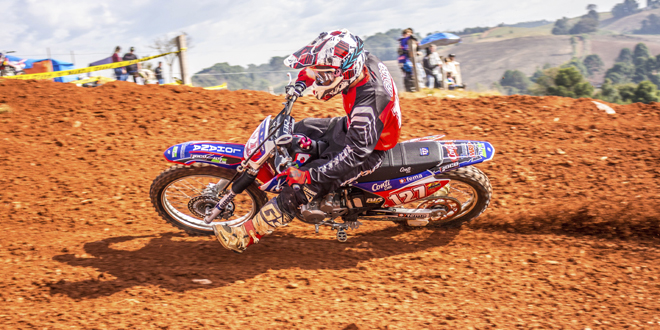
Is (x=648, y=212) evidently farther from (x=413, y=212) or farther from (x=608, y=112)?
(x=608, y=112)

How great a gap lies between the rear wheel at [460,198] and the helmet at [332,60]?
145 cm

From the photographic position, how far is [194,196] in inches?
180

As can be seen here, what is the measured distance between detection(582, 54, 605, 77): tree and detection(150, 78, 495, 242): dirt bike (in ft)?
404

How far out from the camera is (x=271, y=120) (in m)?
4.17

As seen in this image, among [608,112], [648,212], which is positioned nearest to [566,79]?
[608,112]

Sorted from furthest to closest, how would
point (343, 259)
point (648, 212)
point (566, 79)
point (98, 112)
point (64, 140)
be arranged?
point (566, 79)
point (98, 112)
point (64, 140)
point (648, 212)
point (343, 259)

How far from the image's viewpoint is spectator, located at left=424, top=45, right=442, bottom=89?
1320 centimetres

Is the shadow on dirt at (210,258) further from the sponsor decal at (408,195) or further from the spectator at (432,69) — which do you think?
the spectator at (432,69)

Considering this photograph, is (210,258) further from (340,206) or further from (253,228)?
(340,206)

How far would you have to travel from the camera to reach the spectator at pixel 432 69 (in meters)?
13.2

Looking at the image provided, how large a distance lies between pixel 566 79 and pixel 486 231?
1965 inches

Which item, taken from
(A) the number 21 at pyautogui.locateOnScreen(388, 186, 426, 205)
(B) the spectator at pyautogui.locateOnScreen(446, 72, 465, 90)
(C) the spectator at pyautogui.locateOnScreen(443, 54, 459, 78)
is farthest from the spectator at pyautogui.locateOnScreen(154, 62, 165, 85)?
(A) the number 21 at pyautogui.locateOnScreen(388, 186, 426, 205)

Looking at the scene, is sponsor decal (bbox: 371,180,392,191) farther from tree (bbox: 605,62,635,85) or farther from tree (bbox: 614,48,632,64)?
tree (bbox: 614,48,632,64)

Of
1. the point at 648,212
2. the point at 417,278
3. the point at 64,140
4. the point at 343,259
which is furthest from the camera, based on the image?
the point at 64,140
